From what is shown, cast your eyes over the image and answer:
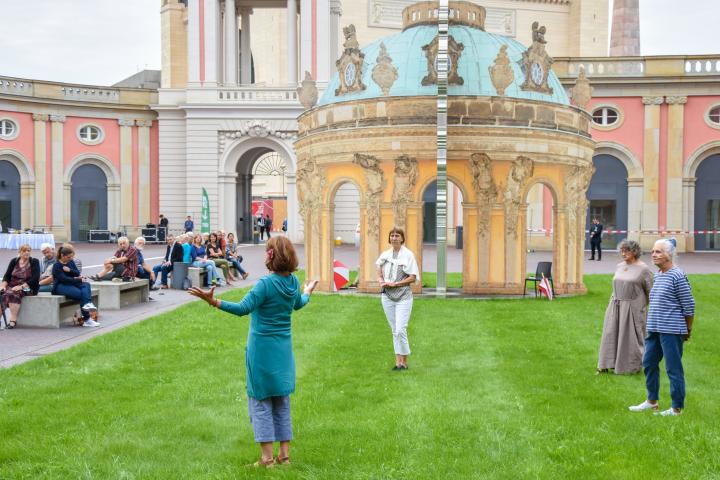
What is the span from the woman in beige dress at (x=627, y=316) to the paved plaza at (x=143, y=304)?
838 cm

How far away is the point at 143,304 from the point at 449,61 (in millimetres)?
9606

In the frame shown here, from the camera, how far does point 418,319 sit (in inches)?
689

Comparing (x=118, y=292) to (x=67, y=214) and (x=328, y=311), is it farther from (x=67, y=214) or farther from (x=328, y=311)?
(x=67, y=214)

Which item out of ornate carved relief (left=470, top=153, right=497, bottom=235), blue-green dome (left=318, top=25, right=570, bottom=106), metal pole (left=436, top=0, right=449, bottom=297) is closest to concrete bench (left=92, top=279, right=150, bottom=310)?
blue-green dome (left=318, top=25, right=570, bottom=106)

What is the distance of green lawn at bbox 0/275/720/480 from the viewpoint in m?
7.71

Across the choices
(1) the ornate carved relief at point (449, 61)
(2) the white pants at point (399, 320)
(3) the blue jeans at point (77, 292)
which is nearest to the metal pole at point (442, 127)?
(1) the ornate carved relief at point (449, 61)

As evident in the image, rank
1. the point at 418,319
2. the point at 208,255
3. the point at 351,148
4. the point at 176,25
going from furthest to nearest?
the point at 176,25 → the point at 208,255 → the point at 351,148 → the point at 418,319

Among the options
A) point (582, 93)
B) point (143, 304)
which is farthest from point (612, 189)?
point (143, 304)

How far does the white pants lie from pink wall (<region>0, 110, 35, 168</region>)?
39971 millimetres

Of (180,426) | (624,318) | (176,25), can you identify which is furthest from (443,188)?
(176,25)

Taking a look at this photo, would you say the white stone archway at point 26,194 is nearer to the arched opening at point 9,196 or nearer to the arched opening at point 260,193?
the arched opening at point 9,196

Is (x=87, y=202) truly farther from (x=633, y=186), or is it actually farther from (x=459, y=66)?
(x=459, y=66)

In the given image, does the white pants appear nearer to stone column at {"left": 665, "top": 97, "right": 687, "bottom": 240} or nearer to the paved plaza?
the paved plaza

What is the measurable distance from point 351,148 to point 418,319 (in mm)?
6180
